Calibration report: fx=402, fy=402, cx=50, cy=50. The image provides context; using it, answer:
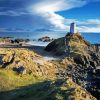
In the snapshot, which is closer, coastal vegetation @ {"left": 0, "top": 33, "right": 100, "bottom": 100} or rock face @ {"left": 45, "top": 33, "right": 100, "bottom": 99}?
coastal vegetation @ {"left": 0, "top": 33, "right": 100, "bottom": 100}

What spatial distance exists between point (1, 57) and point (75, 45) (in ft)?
150

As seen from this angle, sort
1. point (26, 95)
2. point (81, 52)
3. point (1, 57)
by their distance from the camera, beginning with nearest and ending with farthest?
1. point (26, 95)
2. point (1, 57)
3. point (81, 52)

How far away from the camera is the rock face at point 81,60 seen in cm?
8369

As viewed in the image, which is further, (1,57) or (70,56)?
(70,56)

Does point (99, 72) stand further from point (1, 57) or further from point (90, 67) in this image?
point (1, 57)

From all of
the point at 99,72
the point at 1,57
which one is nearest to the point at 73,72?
the point at 99,72

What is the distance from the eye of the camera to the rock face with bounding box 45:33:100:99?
8369 centimetres

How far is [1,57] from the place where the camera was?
260 ft

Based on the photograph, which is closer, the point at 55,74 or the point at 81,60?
the point at 55,74

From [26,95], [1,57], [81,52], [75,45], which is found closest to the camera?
[26,95]

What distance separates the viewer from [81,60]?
108938 millimetres

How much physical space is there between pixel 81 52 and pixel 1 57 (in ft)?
129

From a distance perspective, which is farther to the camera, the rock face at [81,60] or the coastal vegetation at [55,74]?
the rock face at [81,60]

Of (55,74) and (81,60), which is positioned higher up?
(81,60)
